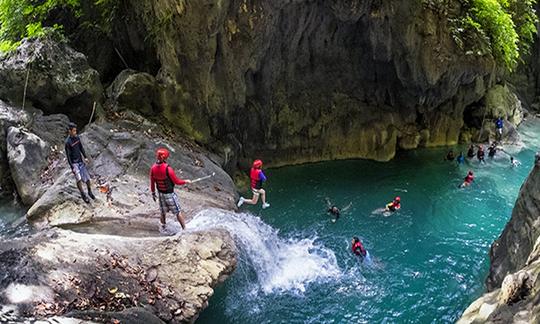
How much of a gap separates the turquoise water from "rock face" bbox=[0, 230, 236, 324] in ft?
6.40

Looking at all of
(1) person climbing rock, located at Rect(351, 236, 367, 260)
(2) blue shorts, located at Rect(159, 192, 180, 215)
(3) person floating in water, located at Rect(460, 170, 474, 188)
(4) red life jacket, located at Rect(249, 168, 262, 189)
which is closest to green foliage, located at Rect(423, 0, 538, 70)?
(3) person floating in water, located at Rect(460, 170, 474, 188)

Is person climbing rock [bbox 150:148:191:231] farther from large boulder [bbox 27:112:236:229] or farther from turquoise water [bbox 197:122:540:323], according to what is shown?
turquoise water [bbox 197:122:540:323]

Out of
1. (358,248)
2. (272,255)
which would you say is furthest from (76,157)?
(358,248)

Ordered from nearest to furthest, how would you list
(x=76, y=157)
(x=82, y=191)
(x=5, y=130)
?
(x=76, y=157), (x=82, y=191), (x=5, y=130)

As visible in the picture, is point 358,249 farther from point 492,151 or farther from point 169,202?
point 492,151

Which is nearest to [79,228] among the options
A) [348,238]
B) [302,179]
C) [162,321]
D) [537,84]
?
[162,321]

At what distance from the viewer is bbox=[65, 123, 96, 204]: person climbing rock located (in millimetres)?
10953

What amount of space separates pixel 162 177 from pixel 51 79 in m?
7.85

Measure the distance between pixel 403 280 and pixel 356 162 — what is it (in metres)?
11.3

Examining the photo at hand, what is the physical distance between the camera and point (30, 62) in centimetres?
1505

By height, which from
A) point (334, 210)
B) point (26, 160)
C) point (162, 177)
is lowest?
point (334, 210)

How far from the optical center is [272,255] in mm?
13781

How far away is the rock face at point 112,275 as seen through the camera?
7.61m

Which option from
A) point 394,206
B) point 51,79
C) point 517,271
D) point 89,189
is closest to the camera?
point 517,271
